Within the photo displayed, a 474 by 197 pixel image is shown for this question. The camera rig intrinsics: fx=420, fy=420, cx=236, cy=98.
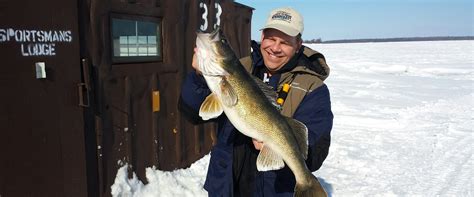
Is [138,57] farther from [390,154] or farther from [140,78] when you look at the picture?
[390,154]

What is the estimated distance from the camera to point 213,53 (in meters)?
2.46

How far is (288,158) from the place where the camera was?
8.64 feet

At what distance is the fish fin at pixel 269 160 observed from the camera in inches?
104

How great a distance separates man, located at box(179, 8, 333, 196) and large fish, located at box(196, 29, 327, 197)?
0.13 meters

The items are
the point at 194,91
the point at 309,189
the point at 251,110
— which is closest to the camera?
the point at 251,110

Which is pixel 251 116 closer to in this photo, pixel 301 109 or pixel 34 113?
pixel 301 109

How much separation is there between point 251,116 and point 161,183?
2.72 metres

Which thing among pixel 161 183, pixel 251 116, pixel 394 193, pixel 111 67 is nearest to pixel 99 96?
pixel 111 67

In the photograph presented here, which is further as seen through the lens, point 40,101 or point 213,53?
point 40,101

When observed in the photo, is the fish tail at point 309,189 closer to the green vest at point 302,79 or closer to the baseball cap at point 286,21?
the green vest at point 302,79

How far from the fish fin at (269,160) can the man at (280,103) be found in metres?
0.07

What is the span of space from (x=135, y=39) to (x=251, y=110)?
2.53m

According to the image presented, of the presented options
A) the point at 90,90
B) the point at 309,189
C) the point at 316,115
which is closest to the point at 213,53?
the point at 316,115

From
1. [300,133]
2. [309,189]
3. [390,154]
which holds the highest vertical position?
[300,133]
